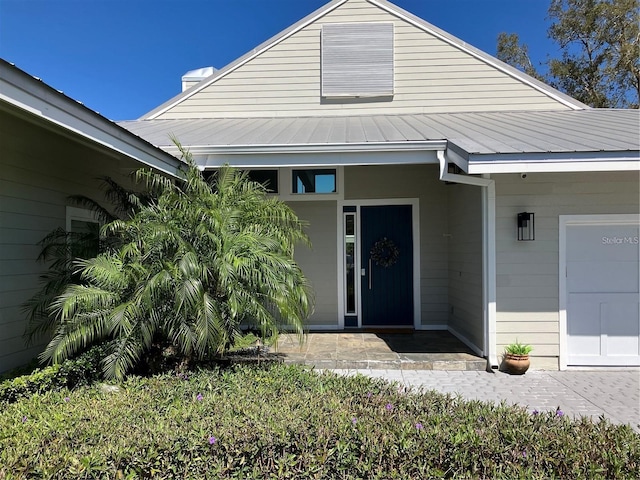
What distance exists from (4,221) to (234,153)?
2.70 meters

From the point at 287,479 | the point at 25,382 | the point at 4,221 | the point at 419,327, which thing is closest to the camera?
the point at 287,479

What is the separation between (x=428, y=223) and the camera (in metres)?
6.93

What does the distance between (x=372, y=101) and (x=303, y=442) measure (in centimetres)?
684

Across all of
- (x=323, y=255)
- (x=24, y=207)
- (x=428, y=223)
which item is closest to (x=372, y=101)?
(x=428, y=223)

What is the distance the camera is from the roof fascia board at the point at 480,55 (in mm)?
7422

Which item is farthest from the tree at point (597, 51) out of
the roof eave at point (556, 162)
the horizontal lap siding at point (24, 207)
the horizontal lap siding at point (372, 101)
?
the horizontal lap siding at point (24, 207)

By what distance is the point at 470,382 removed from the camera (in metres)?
4.55

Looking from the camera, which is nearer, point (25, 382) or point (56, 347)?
point (25, 382)

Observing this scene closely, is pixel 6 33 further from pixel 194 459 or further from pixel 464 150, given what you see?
pixel 464 150

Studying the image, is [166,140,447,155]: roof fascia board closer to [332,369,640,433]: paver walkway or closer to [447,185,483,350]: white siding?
[447,185,483,350]: white siding

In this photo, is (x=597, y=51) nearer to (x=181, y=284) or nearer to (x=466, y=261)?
(x=466, y=261)

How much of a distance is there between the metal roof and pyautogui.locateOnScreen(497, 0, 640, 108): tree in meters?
9.48

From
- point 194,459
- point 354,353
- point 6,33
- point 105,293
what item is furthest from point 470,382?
point 6,33

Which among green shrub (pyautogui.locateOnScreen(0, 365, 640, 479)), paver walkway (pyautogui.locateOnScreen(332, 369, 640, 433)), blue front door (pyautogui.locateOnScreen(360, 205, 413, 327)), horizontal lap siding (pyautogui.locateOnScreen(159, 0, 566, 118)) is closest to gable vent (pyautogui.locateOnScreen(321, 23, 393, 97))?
horizontal lap siding (pyautogui.locateOnScreen(159, 0, 566, 118))
